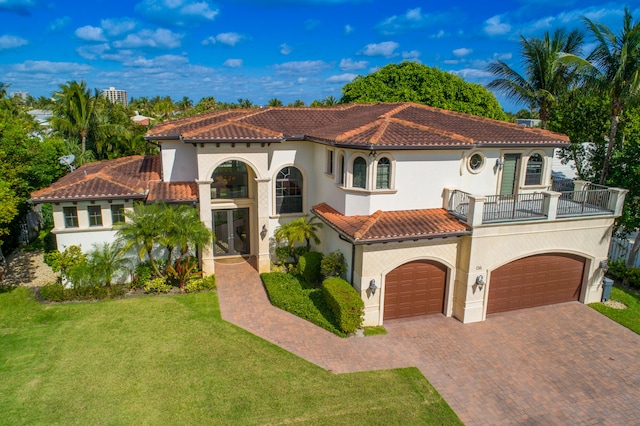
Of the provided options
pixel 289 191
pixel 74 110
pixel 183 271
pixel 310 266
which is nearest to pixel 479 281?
pixel 310 266

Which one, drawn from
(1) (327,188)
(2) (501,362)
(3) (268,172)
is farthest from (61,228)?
(2) (501,362)

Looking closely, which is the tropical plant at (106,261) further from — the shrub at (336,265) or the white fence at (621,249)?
the white fence at (621,249)

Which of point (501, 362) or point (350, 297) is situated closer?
point (501, 362)

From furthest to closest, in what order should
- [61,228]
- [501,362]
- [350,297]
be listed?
[61,228], [350,297], [501,362]

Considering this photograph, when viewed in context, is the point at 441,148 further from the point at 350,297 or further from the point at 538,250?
the point at 350,297

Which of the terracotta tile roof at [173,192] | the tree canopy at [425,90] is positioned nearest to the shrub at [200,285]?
the terracotta tile roof at [173,192]

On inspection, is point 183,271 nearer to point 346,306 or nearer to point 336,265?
point 336,265

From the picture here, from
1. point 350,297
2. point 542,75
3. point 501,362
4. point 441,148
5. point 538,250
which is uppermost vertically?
point 542,75

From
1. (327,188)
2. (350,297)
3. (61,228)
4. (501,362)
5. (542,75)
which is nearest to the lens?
(501,362)
